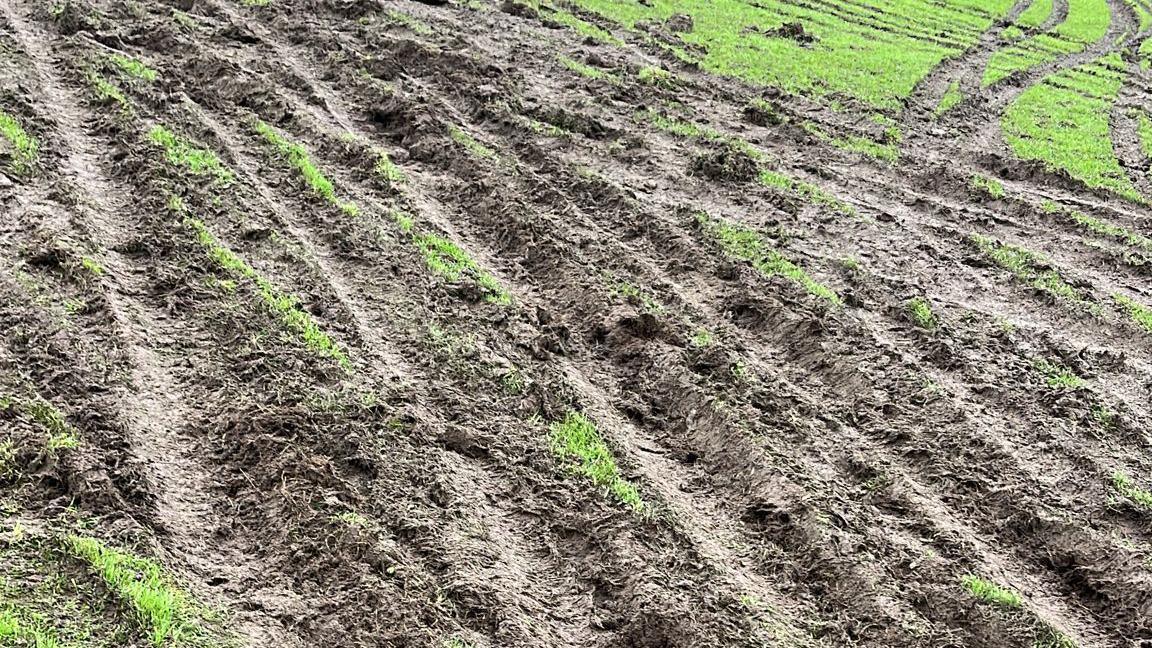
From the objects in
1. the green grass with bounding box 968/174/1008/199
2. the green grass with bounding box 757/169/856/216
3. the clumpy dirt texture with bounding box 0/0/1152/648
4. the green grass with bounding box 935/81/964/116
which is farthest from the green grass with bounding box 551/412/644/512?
the green grass with bounding box 935/81/964/116

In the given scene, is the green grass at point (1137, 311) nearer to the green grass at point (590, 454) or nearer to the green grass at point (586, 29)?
the green grass at point (590, 454)

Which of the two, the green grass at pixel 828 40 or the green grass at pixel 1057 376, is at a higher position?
the green grass at pixel 828 40

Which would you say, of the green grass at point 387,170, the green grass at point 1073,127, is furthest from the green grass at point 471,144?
the green grass at point 1073,127

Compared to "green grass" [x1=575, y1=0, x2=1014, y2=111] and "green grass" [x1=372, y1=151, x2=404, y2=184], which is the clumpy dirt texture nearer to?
"green grass" [x1=372, y1=151, x2=404, y2=184]

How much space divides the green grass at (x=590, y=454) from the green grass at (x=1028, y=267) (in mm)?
6629

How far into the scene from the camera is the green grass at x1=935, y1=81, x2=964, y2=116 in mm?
19973

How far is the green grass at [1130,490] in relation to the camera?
340 inches

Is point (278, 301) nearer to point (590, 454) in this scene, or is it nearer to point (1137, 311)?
point (590, 454)

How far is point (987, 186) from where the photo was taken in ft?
50.5

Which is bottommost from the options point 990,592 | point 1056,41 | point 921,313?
point 990,592

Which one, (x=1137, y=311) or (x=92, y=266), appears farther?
(x=1137, y=311)

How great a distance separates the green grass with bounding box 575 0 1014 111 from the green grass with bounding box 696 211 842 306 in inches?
317

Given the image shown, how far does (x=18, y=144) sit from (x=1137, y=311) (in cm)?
1268

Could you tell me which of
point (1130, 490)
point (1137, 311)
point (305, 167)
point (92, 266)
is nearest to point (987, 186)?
point (1137, 311)
